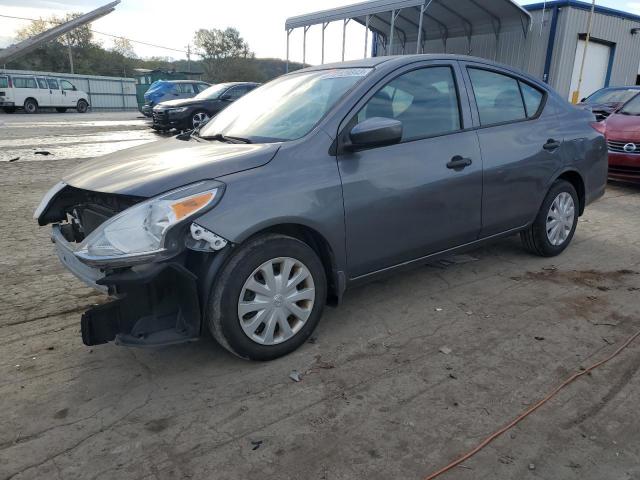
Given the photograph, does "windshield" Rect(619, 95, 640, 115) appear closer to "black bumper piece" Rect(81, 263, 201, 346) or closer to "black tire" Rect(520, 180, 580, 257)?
"black tire" Rect(520, 180, 580, 257)

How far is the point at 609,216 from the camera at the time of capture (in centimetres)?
646

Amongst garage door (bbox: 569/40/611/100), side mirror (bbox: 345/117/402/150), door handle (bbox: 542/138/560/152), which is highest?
garage door (bbox: 569/40/611/100)

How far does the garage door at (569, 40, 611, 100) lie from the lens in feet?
64.7

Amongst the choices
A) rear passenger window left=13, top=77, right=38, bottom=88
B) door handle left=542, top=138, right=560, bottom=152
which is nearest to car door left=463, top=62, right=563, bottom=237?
door handle left=542, top=138, right=560, bottom=152

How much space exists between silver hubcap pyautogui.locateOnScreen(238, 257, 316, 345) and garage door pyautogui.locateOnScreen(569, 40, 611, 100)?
66.4 ft

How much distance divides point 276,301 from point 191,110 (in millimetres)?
12896

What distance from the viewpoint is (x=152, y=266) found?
2535 millimetres

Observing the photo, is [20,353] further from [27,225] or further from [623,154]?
[623,154]

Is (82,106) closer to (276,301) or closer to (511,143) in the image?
(511,143)

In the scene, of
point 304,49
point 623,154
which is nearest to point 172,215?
point 623,154

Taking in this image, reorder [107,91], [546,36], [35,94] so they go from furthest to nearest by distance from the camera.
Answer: [107,91], [35,94], [546,36]

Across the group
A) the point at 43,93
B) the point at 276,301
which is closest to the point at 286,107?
the point at 276,301

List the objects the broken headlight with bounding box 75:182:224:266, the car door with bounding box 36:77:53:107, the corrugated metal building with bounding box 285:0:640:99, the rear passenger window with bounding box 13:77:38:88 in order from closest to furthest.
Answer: the broken headlight with bounding box 75:182:224:266 < the corrugated metal building with bounding box 285:0:640:99 < the rear passenger window with bounding box 13:77:38:88 < the car door with bounding box 36:77:53:107

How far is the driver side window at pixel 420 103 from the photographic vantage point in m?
3.38
